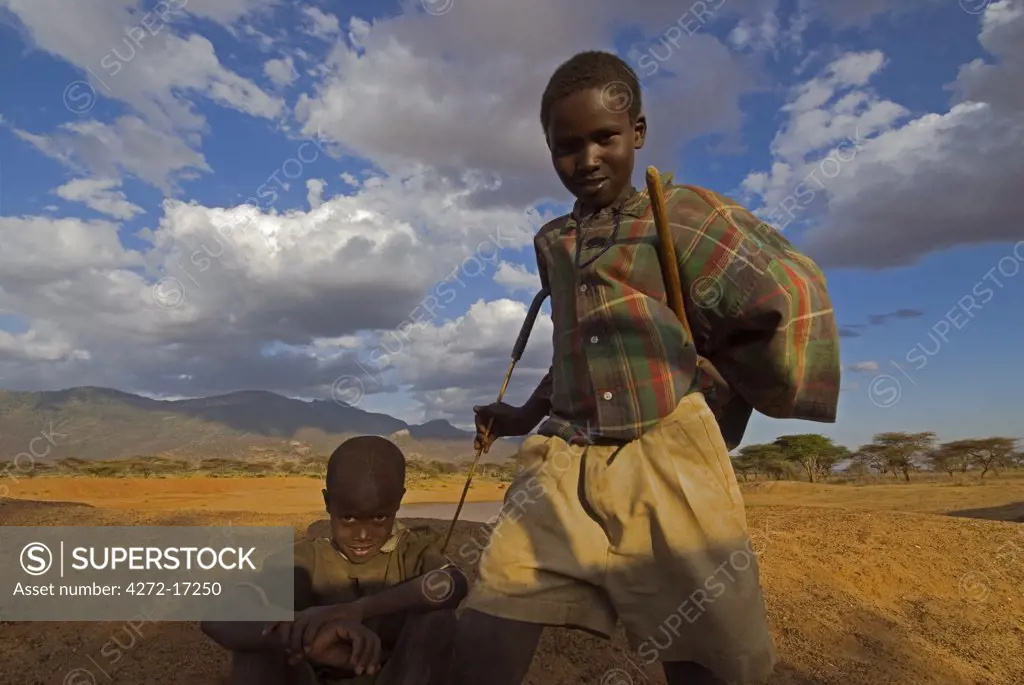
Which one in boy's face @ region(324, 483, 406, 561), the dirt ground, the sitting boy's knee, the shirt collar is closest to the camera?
the shirt collar

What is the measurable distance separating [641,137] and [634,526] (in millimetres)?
1009

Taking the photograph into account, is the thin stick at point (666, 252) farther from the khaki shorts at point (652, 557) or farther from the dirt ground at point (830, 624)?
the dirt ground at point (830, 624)

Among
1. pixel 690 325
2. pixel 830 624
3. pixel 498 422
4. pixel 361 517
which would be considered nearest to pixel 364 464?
pixel 361 517

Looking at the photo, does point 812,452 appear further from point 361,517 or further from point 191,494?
point 361,517

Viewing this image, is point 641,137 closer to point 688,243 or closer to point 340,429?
point 688,243

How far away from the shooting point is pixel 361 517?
84.5 inches

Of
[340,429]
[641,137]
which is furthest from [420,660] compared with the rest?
[340,429]

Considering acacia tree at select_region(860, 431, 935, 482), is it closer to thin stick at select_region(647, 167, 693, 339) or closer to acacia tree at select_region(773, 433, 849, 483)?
acacia tree at select_region(773, 433, 849, 483)

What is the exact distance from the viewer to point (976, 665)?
4176 mm

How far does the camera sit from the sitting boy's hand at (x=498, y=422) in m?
2.16

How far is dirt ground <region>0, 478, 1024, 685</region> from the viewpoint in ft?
11.5

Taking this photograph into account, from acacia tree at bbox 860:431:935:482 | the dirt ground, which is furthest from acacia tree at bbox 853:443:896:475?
the dirt ground

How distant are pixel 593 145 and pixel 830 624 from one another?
390 centimetres

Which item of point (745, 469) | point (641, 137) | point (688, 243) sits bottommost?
point (745, 469)
